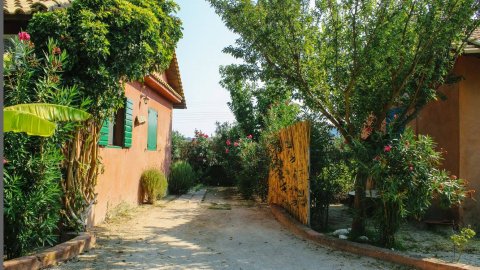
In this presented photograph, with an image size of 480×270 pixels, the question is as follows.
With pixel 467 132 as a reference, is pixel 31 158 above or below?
below

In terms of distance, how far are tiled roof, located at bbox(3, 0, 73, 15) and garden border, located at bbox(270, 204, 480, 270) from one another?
18.2ft

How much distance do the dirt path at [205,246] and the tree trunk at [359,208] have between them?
0.77 meters

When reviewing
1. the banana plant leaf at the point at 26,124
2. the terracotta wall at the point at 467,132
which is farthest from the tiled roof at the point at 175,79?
the banana plant leaf at the point at 26,124

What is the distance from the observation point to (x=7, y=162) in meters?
4.81

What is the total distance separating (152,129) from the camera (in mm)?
12844

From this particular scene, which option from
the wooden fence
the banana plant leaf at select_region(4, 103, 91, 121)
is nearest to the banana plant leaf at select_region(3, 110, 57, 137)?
the banana plant leaf at select_region(4, 103, 91, 121)

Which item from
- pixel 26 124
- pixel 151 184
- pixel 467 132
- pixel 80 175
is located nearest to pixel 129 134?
pixel 151 184

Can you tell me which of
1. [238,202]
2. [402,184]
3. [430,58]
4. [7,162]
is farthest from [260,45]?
[238,202]

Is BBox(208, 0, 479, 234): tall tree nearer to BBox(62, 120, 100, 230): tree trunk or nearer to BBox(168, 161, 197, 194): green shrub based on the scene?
BBox(62, 120, 100, 230): tree trunk

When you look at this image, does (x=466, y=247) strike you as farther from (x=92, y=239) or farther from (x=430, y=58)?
(x=92, y=239)

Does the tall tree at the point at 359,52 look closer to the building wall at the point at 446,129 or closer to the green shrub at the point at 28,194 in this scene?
the building wall at the point at 446,129

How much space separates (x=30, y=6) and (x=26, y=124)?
334 centimetres

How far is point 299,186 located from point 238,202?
4535 mm

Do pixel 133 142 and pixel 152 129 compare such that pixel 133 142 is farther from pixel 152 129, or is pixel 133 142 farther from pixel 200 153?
pixel 200 153
